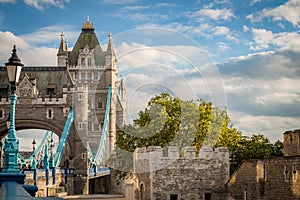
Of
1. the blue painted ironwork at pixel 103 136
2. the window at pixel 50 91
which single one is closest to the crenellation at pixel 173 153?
the blue painted ironwork at pixel 103 136

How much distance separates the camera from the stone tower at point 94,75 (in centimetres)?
5691

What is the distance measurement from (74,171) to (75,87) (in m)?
8.36

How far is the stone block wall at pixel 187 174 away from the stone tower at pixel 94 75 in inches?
1245

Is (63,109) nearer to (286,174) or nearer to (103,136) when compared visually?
(103,136)

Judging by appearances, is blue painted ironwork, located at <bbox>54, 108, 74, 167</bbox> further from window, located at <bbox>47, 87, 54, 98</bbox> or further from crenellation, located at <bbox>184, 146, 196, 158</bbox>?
crenellation, located at <bbox>184, 146, 196, 158</bbox>

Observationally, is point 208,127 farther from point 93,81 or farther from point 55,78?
point 93,81

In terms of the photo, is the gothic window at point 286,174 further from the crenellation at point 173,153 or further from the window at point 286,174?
the crenellation at point 173,153

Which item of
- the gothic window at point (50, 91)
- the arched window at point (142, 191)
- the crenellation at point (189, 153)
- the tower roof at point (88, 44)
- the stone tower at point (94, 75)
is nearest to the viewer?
the crenellation at point (189, 153)

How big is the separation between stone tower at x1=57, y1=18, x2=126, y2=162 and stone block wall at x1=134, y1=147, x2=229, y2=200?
31624 millimetres

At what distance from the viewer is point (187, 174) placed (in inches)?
941

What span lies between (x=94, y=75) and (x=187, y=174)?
123 ft

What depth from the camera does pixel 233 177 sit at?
2270 cm

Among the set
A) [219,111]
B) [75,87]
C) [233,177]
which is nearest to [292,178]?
[233,177]

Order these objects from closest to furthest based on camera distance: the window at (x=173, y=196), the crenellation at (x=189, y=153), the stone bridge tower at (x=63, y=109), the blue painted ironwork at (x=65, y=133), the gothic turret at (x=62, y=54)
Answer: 1. the window at (x=173, y=196)
2. the crenellation at (x=189, y=153)
3. the blue painted ironwork at (x=65, y=133)
4. the stone bridge tower at (x=63, y=109)
5. the gothic turret at (x=62, y=54)
